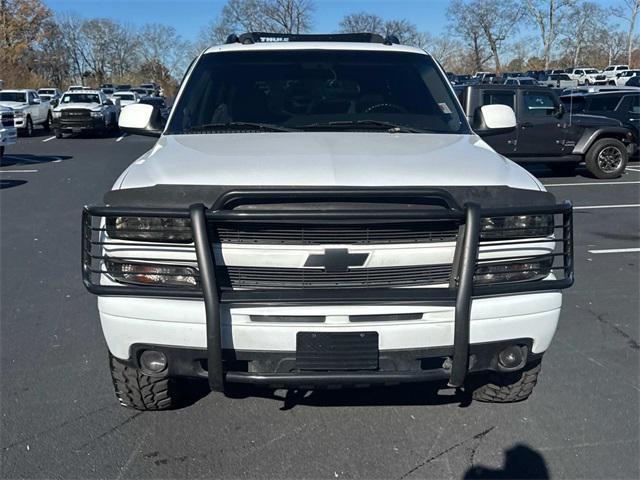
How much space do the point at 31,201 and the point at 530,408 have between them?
8.73m

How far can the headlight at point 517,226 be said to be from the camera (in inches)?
113

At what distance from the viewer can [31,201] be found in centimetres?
1020

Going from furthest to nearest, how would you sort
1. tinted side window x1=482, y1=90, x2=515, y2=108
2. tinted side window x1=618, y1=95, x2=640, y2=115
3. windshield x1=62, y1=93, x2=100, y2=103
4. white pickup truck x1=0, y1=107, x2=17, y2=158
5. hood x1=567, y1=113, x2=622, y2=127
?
windshield x1=62, y1=93, x2=100, y2=103 < tinted side window x1=618, y1=95, x2=640, y2=115 < white pickup truck x1=0, y1=107, x2=17, y2=158 < hood x1=567, y1=113, x2=622, y2=127 < tinted side window x1=482, y1=90, x2=515, y2=108

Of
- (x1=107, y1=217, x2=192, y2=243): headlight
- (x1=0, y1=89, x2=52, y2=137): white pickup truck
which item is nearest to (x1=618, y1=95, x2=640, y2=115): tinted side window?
(x1=107, y1=217, x2=192, y2=243): headlight

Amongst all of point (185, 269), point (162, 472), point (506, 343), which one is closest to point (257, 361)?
point (185, 269)

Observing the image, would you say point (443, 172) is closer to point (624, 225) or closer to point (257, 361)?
point (257, 361)

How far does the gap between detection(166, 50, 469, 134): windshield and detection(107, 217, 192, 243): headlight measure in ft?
4.18

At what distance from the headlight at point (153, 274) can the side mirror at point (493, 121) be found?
2.47 meters

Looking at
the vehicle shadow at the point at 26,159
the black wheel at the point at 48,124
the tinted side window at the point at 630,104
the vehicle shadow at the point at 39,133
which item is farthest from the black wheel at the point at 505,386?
the black wheel at the point at 48,124

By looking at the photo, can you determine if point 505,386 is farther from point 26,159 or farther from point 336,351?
point 26,159

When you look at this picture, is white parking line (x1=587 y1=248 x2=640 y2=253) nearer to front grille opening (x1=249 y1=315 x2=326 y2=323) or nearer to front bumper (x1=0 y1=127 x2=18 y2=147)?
front grille opening (x1=249 y1=315 x2=326 y2=323)

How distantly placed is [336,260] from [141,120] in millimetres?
2209

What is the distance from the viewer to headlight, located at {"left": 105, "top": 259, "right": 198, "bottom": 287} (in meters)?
2.85

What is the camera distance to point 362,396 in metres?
3.78
